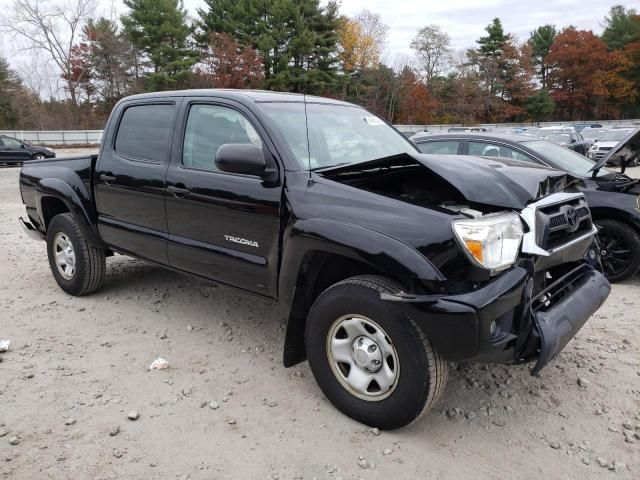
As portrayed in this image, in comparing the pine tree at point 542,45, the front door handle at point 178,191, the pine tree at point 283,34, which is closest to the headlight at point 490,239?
the front door handle at point 178,191

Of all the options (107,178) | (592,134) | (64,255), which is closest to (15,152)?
(64,255)

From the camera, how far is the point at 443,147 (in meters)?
7.00

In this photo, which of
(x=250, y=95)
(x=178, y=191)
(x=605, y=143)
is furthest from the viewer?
(x=605, y=143)

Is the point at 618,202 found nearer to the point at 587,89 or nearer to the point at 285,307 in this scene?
the point at 285,307

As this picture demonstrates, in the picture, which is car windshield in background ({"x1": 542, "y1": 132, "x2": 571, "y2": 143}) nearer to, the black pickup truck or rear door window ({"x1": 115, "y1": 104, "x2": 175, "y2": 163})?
the black pickup truck

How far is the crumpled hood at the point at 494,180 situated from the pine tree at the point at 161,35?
135 ft

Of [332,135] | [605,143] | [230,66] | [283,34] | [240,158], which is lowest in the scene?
[605,143]

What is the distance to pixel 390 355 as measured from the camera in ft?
9.04

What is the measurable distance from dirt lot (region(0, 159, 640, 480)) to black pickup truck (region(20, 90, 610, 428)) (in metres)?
0.30

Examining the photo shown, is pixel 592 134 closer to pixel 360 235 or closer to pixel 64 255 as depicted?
pixel 64 255

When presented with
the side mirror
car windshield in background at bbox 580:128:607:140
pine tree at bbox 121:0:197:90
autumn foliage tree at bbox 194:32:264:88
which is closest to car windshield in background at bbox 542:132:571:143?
car windshield in background at bbox 580:128:607:140

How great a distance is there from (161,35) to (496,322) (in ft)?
147

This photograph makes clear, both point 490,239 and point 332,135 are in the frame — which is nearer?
point 490,239

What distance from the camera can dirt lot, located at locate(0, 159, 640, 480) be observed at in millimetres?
2607
